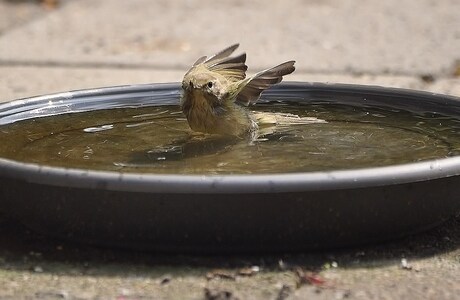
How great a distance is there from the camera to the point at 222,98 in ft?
11.2

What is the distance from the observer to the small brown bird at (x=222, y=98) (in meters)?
3.36

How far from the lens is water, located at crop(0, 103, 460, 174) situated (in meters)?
3.15

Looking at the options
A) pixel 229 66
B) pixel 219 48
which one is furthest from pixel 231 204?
pixel 219 48

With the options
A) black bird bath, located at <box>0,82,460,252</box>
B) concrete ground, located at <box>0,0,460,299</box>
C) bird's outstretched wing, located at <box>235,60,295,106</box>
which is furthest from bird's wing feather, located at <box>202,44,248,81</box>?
concrete ground, located at <box>0,0,460,299</box>

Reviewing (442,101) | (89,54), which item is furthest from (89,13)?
(442,101)

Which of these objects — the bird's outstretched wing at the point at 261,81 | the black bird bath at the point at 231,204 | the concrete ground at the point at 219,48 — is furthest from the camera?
the bird's outstretched wing at the point at 261,81

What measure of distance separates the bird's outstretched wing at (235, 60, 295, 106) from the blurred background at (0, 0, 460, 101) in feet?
7.61

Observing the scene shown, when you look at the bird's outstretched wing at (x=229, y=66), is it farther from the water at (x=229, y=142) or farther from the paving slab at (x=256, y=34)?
the paving slab at (x=256, y=34)

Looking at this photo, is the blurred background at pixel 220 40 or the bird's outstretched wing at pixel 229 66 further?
the blurred background at pixel 220 40

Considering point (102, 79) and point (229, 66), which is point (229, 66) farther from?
point (102, 79)

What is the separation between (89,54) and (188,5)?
2.04 meters

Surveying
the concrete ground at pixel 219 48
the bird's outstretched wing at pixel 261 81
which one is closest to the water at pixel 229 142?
the bird's outstretched wing at pixel 261 81

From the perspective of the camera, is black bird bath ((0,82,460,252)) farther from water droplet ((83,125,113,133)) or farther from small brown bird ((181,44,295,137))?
water droplet ((83,125,113,133))

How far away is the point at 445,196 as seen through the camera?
2912mm
